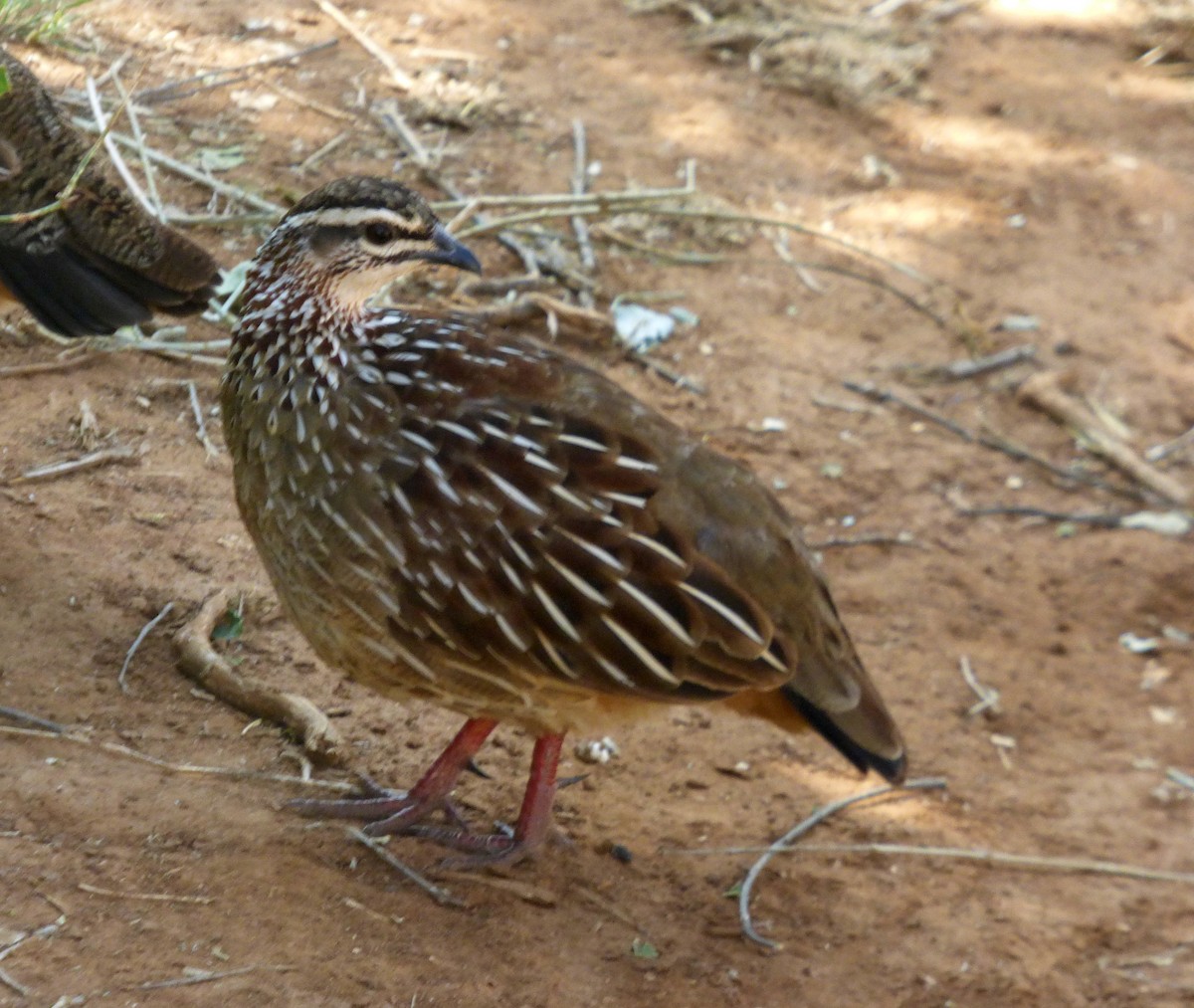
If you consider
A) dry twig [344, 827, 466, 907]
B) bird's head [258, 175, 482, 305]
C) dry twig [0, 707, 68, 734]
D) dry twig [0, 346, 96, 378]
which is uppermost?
bird's head [258, 175, 482, 305]

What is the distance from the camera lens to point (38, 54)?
5.97 meters

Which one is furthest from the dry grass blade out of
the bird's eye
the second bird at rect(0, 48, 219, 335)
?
the bird's eye

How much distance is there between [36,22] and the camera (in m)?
5.77

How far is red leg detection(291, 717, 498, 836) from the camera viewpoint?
3676mm

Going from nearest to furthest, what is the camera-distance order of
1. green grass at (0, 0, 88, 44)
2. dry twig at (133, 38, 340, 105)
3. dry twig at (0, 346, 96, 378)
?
dry twig at (0, 346, 96, 378), green grass at (0, 0, 88, 44), dry twig at (133, 38, 340, 105)

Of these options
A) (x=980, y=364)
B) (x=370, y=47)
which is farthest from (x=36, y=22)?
(x=980, y=364)

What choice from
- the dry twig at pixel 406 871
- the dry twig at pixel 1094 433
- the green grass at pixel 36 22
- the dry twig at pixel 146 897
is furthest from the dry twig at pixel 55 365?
the dry twig at pixel 1094 433

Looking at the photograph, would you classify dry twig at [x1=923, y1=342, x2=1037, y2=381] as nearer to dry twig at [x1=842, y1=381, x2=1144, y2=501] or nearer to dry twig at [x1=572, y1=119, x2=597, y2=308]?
dry twig at [x1=842, y1=381, x2=1144, y2=501]

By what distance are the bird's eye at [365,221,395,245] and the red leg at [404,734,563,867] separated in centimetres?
127

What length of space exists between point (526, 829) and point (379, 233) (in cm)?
152

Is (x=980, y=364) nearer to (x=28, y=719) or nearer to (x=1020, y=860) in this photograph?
(x=1020, y=860)

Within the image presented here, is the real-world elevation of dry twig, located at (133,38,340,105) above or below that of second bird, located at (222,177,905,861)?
above

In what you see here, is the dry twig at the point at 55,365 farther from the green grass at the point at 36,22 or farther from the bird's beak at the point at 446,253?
the bird's beak at the point at 446,253

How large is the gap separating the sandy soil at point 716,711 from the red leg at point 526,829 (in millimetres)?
93
